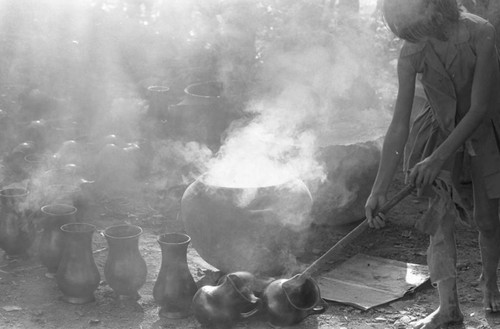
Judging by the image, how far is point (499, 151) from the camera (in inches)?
188

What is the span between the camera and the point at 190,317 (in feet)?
17.6

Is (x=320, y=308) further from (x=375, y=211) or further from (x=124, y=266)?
(x=124, y=266)

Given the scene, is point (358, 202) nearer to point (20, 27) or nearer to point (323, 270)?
point (323, 270)

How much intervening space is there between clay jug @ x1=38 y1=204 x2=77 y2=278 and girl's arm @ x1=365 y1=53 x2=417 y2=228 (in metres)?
2.43

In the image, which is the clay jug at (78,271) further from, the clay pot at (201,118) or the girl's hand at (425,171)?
the clay pot at (201,118)

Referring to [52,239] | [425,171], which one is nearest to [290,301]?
[425,171]

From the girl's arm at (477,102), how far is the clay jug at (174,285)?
182 centimetres

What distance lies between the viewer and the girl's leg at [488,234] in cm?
486

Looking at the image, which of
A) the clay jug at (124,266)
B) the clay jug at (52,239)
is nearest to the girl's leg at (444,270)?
the clay jug at (124,266)

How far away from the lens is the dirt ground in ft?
17.3

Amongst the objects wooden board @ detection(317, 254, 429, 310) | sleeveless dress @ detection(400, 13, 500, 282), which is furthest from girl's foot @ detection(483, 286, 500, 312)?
wooden board @ detection(317, 254, 429, 310)

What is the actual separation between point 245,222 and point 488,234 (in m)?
1.70

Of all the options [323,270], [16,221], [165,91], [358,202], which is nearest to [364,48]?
[165,91]

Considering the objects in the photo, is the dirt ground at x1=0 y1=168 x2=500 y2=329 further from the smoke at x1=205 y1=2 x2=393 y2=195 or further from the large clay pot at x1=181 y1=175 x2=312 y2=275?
the smoke at x1=205 y1=2 x2=393 y2=195
